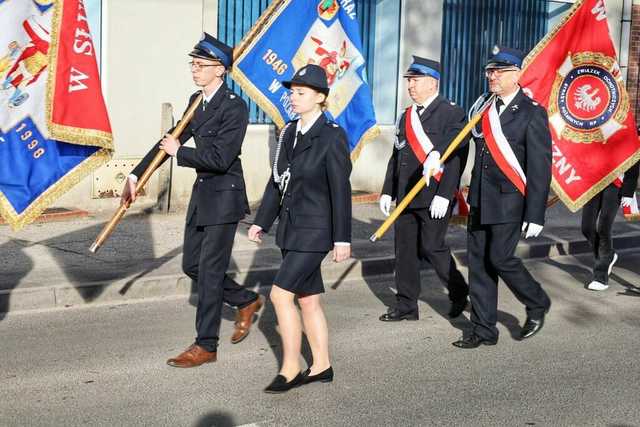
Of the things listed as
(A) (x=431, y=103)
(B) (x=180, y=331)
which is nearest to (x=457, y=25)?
(A) (x=431, y=103)

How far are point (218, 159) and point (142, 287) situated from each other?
2.48 meters

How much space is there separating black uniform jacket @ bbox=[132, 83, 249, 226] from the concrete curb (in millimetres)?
1892

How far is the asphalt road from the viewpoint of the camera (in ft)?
20.3

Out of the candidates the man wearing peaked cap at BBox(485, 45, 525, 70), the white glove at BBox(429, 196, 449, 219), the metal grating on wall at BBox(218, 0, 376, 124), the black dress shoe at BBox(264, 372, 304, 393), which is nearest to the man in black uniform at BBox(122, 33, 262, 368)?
the black dress shoe at BBox(264, 372, 304, 393)

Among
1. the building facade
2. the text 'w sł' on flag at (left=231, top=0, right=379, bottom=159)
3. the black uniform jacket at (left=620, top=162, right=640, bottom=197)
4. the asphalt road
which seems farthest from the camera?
the building facade

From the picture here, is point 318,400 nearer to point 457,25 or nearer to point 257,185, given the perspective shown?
point 257,185

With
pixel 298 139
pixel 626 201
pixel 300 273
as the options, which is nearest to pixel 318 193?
pixel 298 139

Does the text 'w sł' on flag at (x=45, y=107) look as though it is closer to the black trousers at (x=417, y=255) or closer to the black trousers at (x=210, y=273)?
the black trousers at (x=210, y=273)

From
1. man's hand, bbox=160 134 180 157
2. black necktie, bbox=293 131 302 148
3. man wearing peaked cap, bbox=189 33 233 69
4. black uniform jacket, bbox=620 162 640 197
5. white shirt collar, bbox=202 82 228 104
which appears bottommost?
black uniform jacket, bbox=620 162 640 197

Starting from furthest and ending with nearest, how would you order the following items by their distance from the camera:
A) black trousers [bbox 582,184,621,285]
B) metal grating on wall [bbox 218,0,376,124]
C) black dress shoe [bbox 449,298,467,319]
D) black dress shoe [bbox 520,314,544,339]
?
1. metal grating on wall [bbox 218,0,376,124]
2. black trousers [bbox 582,184,621,285]
3. black dress shoe [bbox 449,298,467,319]
4. black dress shoe [bbox 520,314,544,339]

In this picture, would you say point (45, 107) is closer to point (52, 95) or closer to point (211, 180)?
point (52, 95)

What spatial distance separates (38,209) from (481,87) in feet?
A: 33.7

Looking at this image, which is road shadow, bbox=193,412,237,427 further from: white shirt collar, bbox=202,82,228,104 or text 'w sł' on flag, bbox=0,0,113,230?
text 'w sł' on flag, bbox=0,0,113,230

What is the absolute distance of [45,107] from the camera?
24.9 feet
